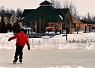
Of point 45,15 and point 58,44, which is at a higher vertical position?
point 45,15

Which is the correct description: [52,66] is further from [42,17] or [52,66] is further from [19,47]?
[42,17]

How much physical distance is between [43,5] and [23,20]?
4869 millimetres

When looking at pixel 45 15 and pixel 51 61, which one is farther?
pixel 45 15

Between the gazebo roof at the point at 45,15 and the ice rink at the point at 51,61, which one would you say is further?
the gazebo roof at the point at 45,15

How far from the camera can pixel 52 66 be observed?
9156 millimetres

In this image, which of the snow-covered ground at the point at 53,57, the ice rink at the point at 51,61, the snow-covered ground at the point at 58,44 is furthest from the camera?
the snow-covered ground at the point at 58,44

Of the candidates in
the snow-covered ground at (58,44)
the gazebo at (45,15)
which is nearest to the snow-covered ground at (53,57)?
the snow-covered ground at (58,44)

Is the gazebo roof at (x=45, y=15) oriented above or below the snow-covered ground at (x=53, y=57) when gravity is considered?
above

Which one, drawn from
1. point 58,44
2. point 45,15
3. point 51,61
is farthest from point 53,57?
point 45,15

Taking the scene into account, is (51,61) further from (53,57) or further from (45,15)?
(45,15)

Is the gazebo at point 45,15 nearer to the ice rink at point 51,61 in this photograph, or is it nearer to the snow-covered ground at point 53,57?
the snow-covered ground at point 53,57

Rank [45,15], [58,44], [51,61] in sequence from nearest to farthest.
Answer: [51,61] < [58,44] < [45,15]

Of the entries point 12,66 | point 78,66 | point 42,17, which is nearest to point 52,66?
point 78,66

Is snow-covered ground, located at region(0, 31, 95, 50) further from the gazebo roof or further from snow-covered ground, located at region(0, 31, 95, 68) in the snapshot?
the gazebo roof
